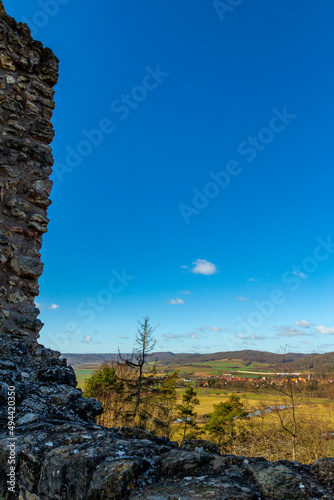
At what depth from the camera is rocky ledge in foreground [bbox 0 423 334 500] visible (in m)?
1.46

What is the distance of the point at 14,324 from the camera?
352cm

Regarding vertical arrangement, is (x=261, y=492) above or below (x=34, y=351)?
below

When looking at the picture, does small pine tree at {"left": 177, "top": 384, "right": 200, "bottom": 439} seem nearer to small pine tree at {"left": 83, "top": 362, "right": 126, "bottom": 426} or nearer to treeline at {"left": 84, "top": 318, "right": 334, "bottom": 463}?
treeline at {"left": 84, "top": 318, "right": 334, "bottom": 463}

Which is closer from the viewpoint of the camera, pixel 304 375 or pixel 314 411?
pixel 304 375

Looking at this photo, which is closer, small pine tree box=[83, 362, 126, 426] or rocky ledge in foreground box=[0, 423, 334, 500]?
rocky ledge in foreground box=[0, 423, 334, 500]

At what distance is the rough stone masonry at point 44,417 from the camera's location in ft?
5.09

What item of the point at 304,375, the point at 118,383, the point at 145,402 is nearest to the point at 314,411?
the point at 304,375

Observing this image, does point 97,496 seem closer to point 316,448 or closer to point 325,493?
point 325,493

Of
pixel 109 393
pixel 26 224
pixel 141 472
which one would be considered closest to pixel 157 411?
pixel 109 393

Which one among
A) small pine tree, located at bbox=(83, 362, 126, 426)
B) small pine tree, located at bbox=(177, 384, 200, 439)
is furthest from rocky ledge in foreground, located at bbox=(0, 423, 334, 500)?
small pine tree, located at bbox=(177, 384, 200, 439)

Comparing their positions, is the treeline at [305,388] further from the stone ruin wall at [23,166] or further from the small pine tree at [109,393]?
the stone ruin wall at [23,166]

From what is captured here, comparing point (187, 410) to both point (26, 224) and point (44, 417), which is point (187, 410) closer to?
point (26, 224)

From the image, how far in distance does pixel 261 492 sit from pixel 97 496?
84cm

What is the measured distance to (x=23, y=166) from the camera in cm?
→ 412
